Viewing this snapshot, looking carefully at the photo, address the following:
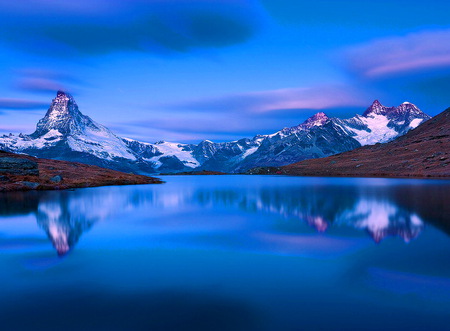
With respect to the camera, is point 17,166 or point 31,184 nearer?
point 31,184

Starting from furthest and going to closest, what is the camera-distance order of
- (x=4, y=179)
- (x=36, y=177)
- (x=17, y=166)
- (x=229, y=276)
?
(x=36, y=177), (x=17, y=166), (x=4, y=179), (x=229, y=276)

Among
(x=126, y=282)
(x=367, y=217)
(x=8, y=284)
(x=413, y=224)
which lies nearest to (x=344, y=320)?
(x=126, y=282)

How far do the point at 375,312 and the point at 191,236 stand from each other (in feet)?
62.9

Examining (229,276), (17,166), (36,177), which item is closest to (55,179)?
(36,177)

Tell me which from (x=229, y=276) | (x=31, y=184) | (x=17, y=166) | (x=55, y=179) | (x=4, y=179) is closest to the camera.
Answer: (x=229, y=276)

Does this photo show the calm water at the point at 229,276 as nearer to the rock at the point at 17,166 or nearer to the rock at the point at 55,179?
the rock at the point at 55,179

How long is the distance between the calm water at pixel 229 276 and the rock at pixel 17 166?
221 feet

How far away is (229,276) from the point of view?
736 inches

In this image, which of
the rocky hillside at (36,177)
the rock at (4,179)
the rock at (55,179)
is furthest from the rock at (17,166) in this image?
the rock at (4,179)

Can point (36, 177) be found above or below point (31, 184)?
above

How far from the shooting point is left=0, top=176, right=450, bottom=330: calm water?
13531mm

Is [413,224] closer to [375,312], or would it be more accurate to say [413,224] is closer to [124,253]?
[375,312]

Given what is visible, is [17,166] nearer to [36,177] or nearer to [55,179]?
[36,177]

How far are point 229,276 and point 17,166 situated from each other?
96165 millimetres
